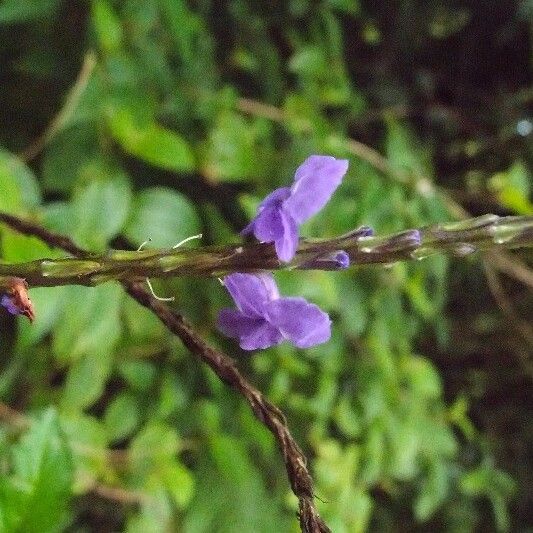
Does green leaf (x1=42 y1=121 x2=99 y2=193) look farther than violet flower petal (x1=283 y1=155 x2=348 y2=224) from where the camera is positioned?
Yes

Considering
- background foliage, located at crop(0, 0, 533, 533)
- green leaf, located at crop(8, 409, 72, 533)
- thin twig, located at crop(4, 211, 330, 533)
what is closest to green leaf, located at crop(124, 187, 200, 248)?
background foliage, located at crop(0, 0, 533, 533)

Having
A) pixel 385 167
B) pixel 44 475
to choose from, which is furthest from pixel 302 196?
pixel 385 167

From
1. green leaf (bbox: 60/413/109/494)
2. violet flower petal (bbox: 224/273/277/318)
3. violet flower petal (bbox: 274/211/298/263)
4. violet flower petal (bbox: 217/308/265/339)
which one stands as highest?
violet flower petal (bbox: 274/211/298/263)

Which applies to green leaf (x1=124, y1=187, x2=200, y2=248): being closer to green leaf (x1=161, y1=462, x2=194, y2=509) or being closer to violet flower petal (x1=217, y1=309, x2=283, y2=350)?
green leaf (x1=161, y1=462, x2=194, y2=509)

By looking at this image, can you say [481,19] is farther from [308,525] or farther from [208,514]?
[308,525]

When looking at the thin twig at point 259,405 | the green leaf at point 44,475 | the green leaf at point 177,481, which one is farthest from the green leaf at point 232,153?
the thin twig at point 259,405

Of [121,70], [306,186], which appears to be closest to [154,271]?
[306,186]

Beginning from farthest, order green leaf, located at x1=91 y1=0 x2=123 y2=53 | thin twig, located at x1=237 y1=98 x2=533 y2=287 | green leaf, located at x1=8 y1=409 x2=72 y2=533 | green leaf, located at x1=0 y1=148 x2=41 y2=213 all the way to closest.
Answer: thin twig, located at x1=237 y1=98 x2=533 y2=287
green leaf, located at x1=91 y1=0 x2=123 y2=53
green leaf, located at x1=0 y1=148 x2=41 y2=213
green leaf, located at x1=8 y1=409 x2=72 y2=533
